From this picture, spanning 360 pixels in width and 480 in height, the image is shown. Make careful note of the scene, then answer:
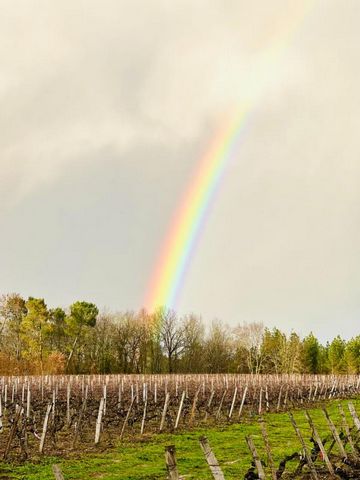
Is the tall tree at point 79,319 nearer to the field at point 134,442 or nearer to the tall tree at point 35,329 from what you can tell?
the tall tree at point 35,329

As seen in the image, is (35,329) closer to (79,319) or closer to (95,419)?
(79,319)

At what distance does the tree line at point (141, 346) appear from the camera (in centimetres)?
6344

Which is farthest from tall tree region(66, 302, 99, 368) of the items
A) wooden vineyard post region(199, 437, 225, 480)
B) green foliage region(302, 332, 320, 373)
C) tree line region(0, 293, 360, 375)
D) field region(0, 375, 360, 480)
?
wooden vineyard post region(199, 437, 225, 480)

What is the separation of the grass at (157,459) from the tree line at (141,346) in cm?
4558

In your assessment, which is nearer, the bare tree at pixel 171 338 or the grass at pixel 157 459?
the grass at pixel 157 459

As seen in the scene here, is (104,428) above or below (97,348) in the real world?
below

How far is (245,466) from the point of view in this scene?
42.4 feet

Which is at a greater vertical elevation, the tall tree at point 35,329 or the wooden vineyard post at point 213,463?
the tall tree at point 35,329

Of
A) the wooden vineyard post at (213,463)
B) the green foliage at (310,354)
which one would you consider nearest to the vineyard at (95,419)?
the wooden vineyard post at (213,463)

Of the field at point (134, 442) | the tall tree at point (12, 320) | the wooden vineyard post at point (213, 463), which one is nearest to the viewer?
the wooden vineyard post at point (213, 463)

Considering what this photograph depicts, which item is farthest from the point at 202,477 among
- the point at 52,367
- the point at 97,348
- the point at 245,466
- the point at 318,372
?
the point at 318,372

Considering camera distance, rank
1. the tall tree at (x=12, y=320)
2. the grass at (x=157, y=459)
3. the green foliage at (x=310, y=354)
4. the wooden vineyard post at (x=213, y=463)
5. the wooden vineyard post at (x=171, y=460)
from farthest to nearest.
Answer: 1. the green foliage at (x=310, y=354)
2. the tall tree at (x=12, y=320)
3. the grass at (x=157, y=459)
4. the wooden vineyard post at (x=213, y=463)
5. the wooden vineyard post at (x=171, y=460)

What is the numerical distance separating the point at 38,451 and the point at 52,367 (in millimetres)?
49326

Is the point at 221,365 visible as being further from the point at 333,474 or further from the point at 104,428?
the point at 333,474
